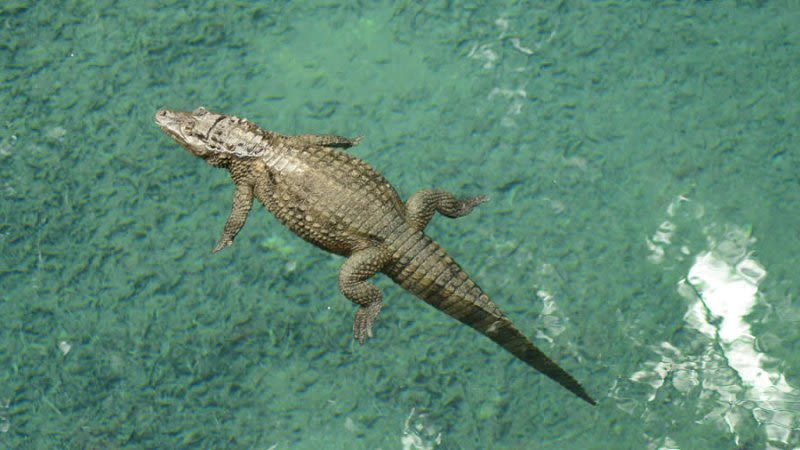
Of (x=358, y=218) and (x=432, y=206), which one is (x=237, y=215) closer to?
(x=358, y=218)

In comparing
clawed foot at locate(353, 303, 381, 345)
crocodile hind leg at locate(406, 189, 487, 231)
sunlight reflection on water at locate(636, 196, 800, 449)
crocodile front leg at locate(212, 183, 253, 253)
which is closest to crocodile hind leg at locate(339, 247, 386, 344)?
clawed foot at locate(353, 303, 381, 345)

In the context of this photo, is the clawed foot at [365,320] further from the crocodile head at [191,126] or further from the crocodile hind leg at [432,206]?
the crocodile head at [191,126]

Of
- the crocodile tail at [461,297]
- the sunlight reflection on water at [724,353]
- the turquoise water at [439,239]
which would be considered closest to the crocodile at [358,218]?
the crocodile tail at [461,297]

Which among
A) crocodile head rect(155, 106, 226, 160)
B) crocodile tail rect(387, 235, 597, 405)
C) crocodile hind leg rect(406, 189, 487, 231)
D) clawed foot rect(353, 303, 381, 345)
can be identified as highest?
crocodile hind leg rect(406, 189, 487, 231)

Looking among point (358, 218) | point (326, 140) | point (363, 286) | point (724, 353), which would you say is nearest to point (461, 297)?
point (363, 286)

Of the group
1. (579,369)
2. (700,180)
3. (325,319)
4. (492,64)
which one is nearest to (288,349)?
(325,319)

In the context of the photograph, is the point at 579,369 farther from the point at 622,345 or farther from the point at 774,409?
the point at 774,409

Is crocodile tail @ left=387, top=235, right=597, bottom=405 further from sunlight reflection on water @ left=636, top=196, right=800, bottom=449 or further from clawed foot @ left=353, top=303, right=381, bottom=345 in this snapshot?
sunlight reflection on water @ left=636, top=196, right=800, bottom=449
